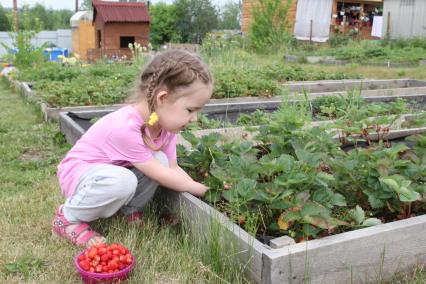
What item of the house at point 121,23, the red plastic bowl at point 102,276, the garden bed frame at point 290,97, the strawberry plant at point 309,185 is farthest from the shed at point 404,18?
the red plastic bowl at point 102,276

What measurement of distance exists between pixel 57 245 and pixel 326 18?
22008mm

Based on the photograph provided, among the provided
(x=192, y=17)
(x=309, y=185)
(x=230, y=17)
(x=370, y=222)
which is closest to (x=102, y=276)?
(x=309, y=185)

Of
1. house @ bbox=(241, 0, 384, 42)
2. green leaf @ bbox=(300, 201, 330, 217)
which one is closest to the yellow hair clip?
green leaf @ bbox=(300, 201, 330, 217)

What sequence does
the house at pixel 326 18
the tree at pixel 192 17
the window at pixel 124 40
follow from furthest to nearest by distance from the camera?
the tree at pixel 192 17
the house at pixel 326 18
the window at pixel 124 40

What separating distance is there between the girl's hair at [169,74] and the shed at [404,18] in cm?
1729

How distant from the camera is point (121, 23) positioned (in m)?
17.8

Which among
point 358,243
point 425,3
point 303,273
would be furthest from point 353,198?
point 425,3

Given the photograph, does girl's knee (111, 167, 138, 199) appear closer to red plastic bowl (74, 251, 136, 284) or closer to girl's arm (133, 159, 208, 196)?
girl's arm (133, 159, 208, 196)

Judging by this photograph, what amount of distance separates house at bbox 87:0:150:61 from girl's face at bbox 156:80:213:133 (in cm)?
1548

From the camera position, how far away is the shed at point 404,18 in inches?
723

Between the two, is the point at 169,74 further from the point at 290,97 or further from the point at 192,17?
the point at 192,17

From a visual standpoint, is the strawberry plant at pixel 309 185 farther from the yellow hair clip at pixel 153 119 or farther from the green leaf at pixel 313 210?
the yellow hair clip at pixel 153 119

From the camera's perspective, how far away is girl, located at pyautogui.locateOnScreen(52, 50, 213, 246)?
2.25m

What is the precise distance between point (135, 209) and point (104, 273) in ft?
2.04
